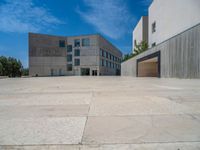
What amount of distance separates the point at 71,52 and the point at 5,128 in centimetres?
4919

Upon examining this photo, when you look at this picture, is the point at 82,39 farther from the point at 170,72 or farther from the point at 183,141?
the point at 183,141

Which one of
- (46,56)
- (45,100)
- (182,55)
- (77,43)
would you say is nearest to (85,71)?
(77,43)

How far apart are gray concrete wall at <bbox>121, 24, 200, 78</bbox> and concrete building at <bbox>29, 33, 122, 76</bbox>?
109ft

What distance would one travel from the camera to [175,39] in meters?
13.3

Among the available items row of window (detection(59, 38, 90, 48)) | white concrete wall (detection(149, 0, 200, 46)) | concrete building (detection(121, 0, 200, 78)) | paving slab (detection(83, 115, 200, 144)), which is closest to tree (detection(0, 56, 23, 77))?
row of window (detection(59, 38, 90, 48))

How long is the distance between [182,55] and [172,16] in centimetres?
860

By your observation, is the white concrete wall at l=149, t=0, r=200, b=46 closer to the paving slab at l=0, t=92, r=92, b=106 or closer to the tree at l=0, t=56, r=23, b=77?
the paving slab at l=0, t=92, r=92, b=106

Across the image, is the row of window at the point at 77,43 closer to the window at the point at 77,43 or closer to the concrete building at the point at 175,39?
the window at the point at 77,43

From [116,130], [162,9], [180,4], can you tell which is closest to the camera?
[116,130]

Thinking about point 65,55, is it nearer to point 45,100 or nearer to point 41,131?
point 45,100

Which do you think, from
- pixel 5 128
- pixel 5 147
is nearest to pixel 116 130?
pixel 5 147

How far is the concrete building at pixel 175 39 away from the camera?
1091 centimetres

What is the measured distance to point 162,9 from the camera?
68.7 feet

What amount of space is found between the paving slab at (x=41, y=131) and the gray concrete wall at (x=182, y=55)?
1103 cm
